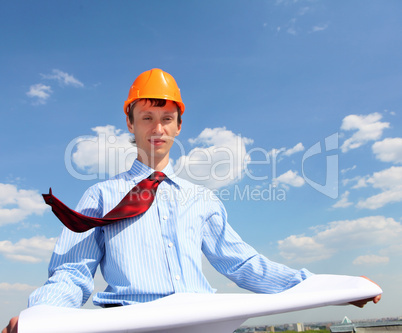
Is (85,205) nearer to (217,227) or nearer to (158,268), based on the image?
(158,268)

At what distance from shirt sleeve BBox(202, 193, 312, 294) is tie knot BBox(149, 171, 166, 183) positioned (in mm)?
559

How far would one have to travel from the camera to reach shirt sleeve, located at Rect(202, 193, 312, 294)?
3.11 meters

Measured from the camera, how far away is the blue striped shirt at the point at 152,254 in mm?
2588

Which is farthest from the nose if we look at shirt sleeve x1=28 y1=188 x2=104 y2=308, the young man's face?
shirt sleeve x1=28 y1=188 x2=104 y2=308

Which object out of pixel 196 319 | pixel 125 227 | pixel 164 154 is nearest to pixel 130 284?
pixel 125 227

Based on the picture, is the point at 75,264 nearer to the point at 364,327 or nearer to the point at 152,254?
the point at 152,254

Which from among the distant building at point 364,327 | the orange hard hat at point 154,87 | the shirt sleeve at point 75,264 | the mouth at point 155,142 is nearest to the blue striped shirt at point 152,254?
the shirt sleeve at point 75,264

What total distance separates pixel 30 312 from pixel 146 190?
1.30m

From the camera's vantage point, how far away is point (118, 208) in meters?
2.84

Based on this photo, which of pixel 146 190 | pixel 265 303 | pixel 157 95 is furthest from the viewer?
pixel 157 95

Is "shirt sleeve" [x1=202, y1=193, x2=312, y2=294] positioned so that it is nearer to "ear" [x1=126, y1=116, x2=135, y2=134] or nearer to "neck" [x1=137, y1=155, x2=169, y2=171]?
"neck" [x1=137, y1=155, x2=169, y2=171]

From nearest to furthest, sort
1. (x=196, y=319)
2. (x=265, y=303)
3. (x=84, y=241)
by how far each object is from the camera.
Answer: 1. (x=196, y=319)
2. (x=265, y=303)
3. (x=84, y=241)

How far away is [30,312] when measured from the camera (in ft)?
6.30

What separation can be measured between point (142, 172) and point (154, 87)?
76 cm
